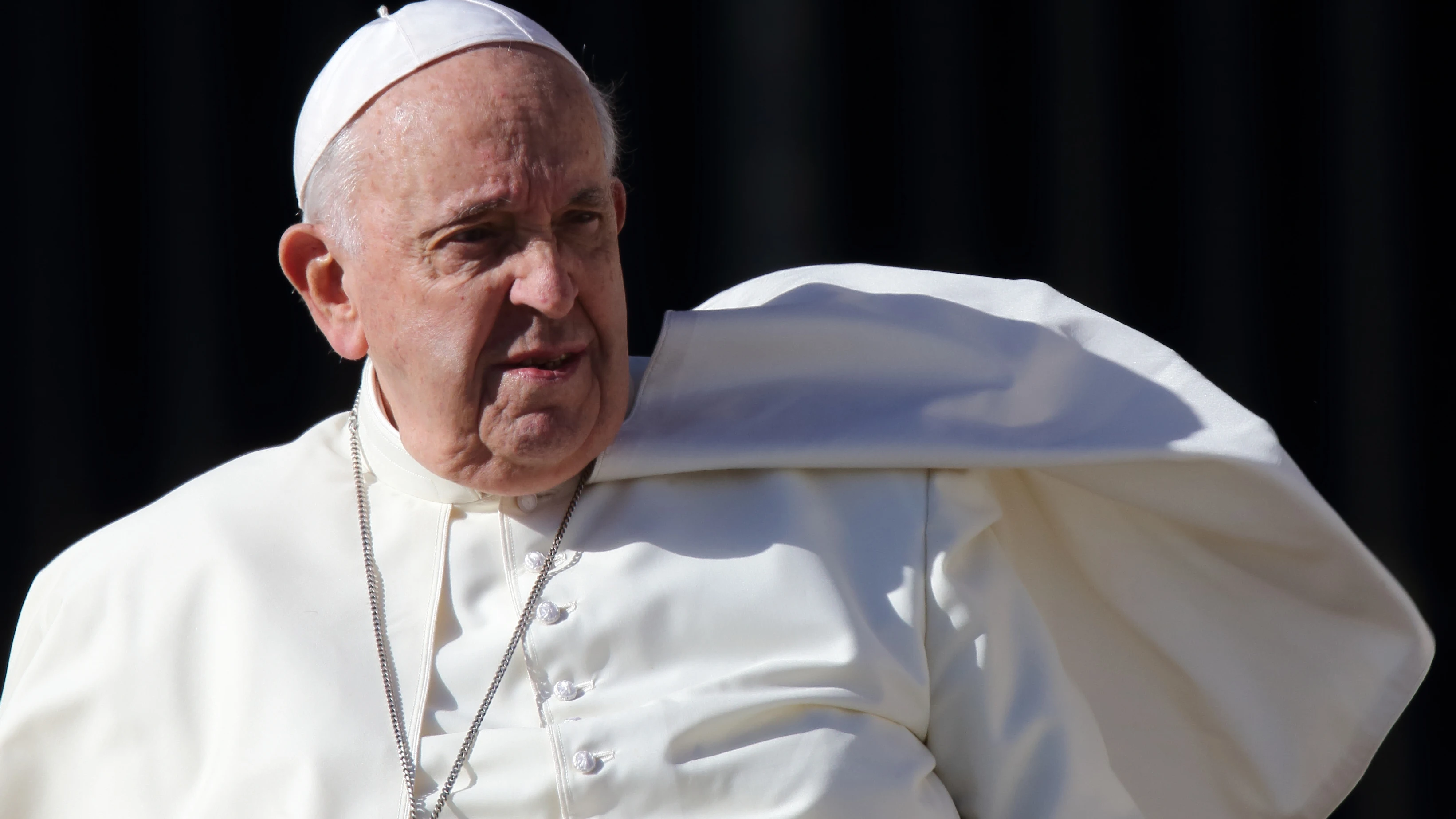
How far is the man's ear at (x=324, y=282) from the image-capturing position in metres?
2.25

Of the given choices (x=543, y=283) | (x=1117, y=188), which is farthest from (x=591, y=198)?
(x=1117, y=188)

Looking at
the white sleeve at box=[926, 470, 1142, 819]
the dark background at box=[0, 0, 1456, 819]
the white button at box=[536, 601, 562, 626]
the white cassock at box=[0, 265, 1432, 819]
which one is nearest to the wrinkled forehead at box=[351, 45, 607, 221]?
the white cassock at box=[0, 265, 1432, 819]

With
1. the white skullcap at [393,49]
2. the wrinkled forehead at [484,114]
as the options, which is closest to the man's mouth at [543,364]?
the wrinkled forehead at [484,114]

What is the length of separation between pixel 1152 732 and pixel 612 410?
1.06m

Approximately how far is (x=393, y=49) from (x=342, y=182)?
218 millimetres

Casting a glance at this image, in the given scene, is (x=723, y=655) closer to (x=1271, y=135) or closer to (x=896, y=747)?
(x=896, y=747)

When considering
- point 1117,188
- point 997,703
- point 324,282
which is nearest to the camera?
point 997,703

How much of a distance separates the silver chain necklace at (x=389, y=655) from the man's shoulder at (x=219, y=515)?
103 millimetres

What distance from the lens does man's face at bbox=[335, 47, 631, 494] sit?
2041 millimetres

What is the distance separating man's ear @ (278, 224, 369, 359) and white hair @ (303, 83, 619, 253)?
0.04 meters

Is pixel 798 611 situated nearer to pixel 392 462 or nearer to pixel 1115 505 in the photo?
pixel 1115 505

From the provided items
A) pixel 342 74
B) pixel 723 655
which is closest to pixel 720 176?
pixel 342 74

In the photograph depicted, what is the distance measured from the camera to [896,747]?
6.84 feet

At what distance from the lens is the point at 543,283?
2.03 metres
